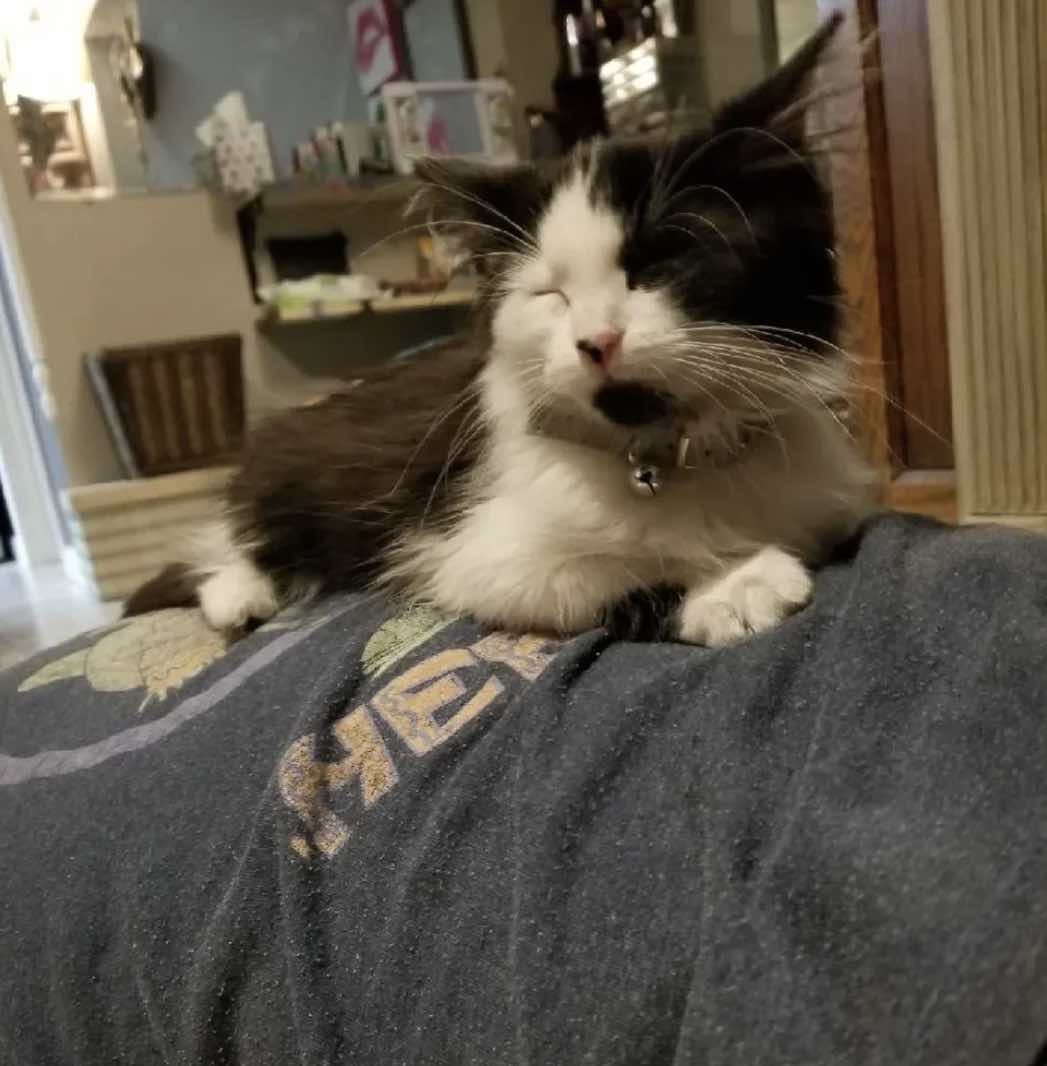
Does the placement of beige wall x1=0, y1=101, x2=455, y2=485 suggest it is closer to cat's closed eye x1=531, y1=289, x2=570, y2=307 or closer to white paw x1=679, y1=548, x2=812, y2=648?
cat's closed eye x1=531, y1=289, x2=570, y2=307

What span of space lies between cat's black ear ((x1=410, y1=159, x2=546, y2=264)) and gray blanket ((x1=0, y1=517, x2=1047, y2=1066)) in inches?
13.5

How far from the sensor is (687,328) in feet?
2.28

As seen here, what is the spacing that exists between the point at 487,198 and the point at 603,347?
9.7 inches

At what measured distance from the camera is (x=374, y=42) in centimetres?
318

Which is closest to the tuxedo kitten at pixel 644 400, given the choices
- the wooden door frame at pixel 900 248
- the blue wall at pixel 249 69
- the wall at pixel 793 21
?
the wooden door frame at pixel 900 248

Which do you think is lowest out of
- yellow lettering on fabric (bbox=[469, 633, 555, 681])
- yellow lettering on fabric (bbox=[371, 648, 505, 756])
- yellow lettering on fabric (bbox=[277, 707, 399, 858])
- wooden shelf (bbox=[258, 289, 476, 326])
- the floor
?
the floor

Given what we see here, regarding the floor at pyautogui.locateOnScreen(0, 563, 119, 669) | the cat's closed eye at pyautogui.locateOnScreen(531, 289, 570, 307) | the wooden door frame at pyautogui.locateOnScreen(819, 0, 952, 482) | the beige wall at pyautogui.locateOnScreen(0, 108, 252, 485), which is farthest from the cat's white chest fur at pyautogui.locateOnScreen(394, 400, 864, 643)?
the beige wall at pyautogui.locateOnScreen(0, 108, 252, 485)

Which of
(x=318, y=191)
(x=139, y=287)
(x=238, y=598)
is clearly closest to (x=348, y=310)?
(x=318, y=191)

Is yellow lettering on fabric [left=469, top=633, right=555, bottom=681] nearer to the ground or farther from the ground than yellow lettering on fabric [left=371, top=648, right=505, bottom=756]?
farther from the ground

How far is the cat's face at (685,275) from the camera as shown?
2.31 feet

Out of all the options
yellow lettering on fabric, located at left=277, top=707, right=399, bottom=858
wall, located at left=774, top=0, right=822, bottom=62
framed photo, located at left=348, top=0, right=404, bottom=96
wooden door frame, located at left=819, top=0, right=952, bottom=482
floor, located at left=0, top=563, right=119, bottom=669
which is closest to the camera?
yellow lettering on fabric, located at left=277, top=707, right=399, bottom=858

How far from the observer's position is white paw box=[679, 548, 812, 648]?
0.70 metres

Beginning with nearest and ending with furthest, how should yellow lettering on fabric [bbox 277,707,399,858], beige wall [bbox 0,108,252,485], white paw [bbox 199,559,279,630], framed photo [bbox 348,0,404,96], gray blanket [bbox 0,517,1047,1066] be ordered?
gray blanket [bbox 0,517,1047,1066]
yellow lettering on fabric [bbox 277,707,399,858]
white paw [bbox 199,559,279,630]
beige wall [bbox 0,108,252,485]
framed photo [bbox 348,0,404,96]

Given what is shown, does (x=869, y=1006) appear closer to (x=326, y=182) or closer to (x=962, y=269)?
(x=962, y=269)
